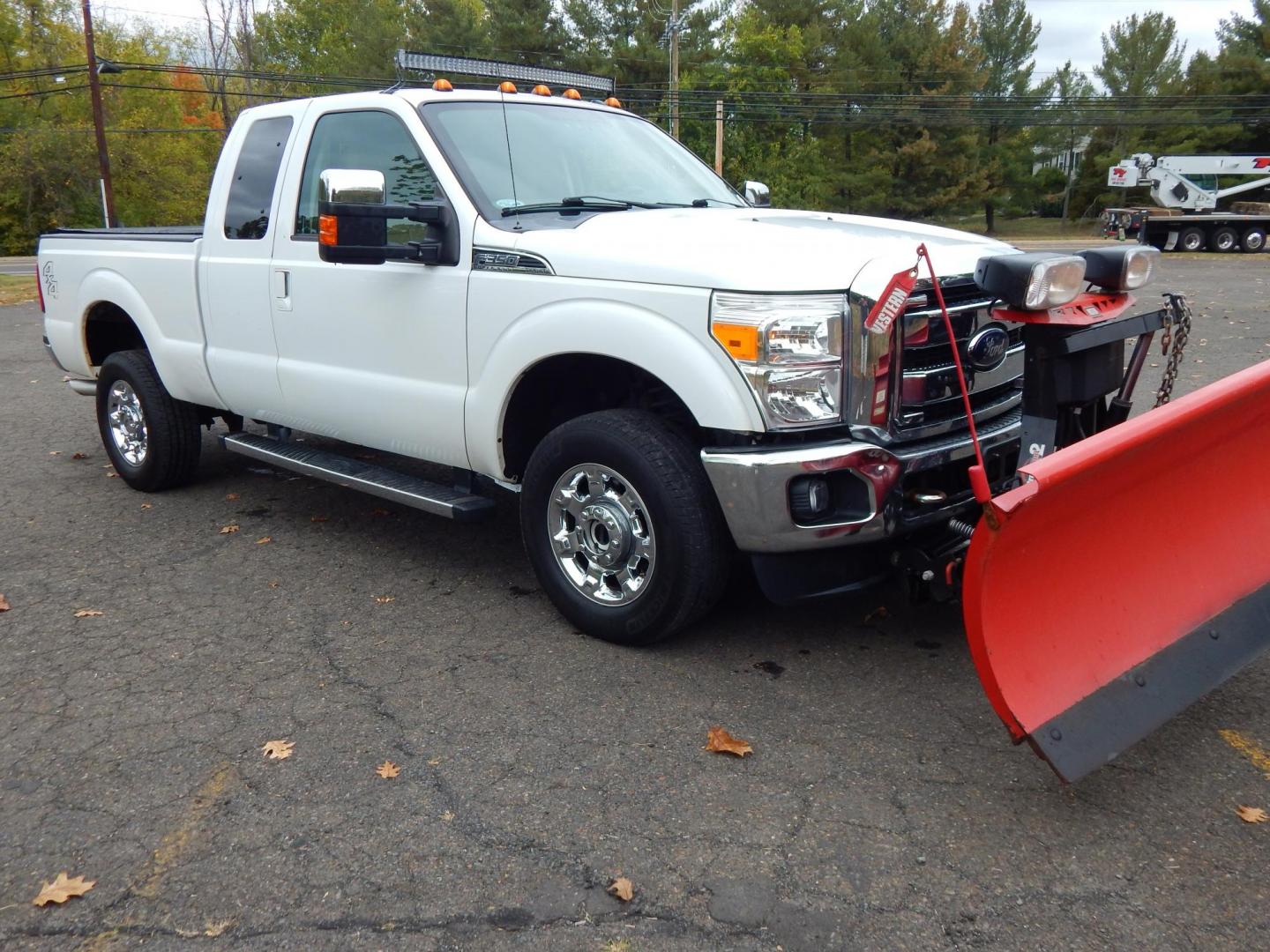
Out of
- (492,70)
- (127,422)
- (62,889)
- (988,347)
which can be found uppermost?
(492,70)

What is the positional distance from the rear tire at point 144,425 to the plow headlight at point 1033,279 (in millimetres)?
4725

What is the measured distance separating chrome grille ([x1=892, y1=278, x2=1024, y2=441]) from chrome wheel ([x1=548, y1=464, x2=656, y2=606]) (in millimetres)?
1003

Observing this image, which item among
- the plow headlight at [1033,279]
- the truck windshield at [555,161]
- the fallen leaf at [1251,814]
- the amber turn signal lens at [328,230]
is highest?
the truck windshield at [555,161]

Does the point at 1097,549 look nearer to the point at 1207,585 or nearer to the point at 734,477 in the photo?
the point at 1207,585

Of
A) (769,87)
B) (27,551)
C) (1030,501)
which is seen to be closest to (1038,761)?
(1030,501)

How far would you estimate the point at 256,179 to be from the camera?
558cm

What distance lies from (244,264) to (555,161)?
1.75 meters

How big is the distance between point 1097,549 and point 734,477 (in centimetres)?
114

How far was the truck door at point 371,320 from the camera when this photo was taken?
15.2 ft

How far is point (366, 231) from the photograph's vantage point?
430 cm

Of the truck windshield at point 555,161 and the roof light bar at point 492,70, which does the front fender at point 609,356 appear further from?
the roof light bar at point 492,70

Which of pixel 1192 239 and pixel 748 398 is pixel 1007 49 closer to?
pixel 1192 239

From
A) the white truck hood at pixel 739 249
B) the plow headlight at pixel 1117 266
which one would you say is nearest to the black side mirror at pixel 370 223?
the white truck hood at pixel 739 249

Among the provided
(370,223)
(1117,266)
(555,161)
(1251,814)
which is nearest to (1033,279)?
(1117,266)
